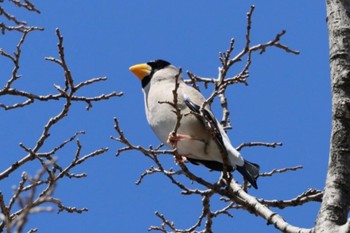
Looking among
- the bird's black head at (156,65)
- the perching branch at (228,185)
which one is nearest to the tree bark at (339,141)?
the perching branch at (228,185)

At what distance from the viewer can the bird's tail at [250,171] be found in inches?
180

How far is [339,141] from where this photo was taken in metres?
3.24

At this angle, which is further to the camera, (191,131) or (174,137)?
(191,131)

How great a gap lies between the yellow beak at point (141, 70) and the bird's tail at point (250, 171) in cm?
187

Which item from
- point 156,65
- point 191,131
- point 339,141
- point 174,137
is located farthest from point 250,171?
point 156,65

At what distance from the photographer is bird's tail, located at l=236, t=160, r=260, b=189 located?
15.0ft

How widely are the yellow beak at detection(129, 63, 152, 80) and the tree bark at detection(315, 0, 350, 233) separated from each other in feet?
10.3

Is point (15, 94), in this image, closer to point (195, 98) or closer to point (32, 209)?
point (195, 98)

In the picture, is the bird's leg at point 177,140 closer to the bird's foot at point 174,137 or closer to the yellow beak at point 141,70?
the bird's foot at point 174,137

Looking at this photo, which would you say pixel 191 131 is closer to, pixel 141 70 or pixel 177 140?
pixel 177 140

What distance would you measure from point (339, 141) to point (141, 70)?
341 cm

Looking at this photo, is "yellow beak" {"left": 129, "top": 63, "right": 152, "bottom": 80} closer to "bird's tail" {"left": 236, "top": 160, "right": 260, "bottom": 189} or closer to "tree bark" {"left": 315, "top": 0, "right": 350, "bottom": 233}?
"bird's tail" {"left": 236, "top": 160, "right": 260, "bottom": 189}

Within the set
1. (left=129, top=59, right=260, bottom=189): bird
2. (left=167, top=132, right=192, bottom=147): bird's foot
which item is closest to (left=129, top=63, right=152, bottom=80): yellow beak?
(left=129, top=59, right=260, bottom=189): bird

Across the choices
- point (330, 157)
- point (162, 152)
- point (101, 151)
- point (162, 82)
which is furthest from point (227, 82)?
point (162, 82)
